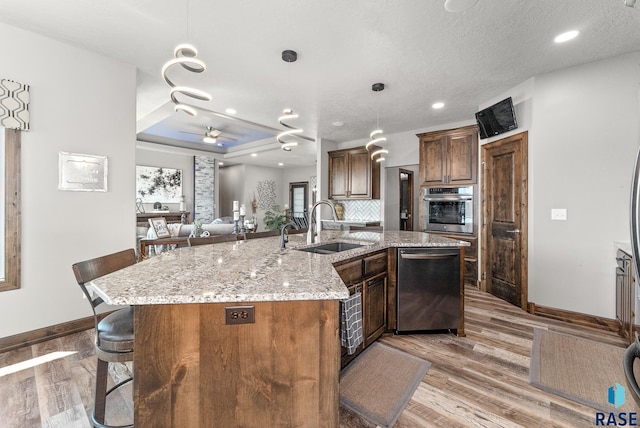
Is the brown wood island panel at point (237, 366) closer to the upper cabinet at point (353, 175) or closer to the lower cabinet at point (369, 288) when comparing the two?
the lower cabinet at point (369, 288)

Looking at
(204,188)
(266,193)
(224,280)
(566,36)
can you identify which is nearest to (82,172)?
(224,280)

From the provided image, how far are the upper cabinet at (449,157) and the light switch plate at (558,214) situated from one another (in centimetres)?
129

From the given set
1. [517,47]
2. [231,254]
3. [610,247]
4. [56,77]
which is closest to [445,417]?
[231,254]

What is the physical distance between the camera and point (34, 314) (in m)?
2.59

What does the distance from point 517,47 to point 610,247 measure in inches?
90.3

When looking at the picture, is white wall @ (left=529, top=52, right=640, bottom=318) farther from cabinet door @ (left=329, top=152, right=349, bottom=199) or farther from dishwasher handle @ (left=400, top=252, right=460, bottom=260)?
cabinet door @ (left=329, top=152, right=349, bottom=199)

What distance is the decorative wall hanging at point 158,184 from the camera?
759 centimetres

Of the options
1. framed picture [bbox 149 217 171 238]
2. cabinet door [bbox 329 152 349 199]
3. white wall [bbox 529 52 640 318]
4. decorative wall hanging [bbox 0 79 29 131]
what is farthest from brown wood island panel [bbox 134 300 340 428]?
cabinet door [bbox 329 152 349 199]

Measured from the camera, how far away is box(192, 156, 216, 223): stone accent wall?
844 centimetres

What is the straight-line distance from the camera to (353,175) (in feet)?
20.1

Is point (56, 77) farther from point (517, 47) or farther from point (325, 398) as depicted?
point (517, 47)

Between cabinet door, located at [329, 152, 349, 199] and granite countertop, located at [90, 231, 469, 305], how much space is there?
438cm

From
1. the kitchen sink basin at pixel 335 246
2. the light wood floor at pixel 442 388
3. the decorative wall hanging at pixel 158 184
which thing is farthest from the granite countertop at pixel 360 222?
the decorative wall hanging at pixel 158 184

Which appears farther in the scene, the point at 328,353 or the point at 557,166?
the point at 557,166
